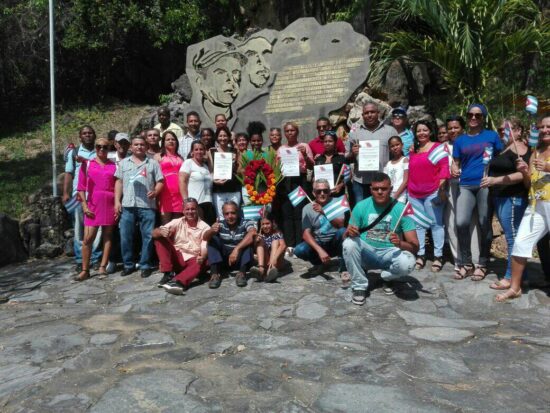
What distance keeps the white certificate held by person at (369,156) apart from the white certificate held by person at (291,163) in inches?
33.3

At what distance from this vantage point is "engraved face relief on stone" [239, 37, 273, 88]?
30.0 ft

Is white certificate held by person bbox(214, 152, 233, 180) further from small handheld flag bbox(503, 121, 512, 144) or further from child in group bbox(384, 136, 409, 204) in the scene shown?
small handheld flag bbox(503, 121, 512, 144)

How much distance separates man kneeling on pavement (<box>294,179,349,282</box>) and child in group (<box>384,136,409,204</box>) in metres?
0.77

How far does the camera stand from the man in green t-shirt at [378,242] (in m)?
4.98

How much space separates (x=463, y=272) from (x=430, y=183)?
105 centimetres

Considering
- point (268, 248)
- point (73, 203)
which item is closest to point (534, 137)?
point (268, 248)

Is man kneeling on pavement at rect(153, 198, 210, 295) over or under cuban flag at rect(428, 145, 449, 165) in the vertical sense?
under

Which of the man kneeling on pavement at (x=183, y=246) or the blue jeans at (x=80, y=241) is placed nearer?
the man kneeling on pavement at (x=183, y=246)

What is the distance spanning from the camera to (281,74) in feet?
29.3

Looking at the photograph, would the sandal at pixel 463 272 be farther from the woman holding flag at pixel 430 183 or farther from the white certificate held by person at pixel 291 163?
the white certificate held by person at pixel 291 163

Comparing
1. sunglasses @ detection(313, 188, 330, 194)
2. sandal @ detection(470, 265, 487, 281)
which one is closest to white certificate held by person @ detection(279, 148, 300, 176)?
sunglasses @ detection(313, 188, 330, 194)

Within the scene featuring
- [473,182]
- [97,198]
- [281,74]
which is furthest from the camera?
[281,74]

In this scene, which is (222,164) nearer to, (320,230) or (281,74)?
(320,230)

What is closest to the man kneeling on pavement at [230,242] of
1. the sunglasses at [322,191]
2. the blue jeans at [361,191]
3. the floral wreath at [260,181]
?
the floral wreath at [260,181]
